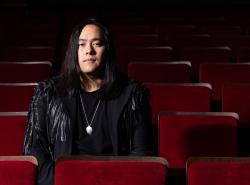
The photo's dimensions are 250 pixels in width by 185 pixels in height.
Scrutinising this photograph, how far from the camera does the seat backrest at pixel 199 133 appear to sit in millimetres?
503

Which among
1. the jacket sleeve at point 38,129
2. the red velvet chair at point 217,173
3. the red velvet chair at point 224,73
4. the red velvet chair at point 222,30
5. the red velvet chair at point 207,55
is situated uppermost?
the red velvet chair at point 222,30

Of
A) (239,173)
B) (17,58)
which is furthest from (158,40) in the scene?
(239,173)

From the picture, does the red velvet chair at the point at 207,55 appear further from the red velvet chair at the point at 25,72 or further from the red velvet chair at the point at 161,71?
the red velvet chair at the point at 25,72

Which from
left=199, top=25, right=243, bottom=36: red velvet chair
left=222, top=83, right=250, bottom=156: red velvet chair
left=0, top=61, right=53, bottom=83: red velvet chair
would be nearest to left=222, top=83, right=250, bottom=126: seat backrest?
left=222, top=83, right=250, bottom=156: red velvet chair

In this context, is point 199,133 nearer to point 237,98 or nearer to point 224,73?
point 237,98

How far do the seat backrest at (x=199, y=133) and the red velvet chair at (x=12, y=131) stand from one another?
122 millimetres

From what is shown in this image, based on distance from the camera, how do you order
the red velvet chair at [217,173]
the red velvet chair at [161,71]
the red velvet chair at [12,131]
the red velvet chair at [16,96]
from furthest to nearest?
the red velvet chair at [161,71] → the red velvet chair at [16,96] → the red velvet chair at [12,131] → the red velvet chair at [217,173]

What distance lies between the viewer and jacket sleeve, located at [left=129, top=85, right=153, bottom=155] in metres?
0.45

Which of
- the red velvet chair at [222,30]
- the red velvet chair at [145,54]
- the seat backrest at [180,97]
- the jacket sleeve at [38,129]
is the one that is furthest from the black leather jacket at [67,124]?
the red velvet chair at [222,30]

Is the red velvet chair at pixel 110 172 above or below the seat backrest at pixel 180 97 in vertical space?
below

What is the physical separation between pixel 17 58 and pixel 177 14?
0.83 m

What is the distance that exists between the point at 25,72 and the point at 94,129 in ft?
0.96

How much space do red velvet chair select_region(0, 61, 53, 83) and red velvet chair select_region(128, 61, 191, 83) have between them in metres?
0.11

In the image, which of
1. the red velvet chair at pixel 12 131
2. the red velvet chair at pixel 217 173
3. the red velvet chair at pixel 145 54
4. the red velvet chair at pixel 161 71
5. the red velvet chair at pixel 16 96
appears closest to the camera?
the red velvet chair at pixel 217 173
